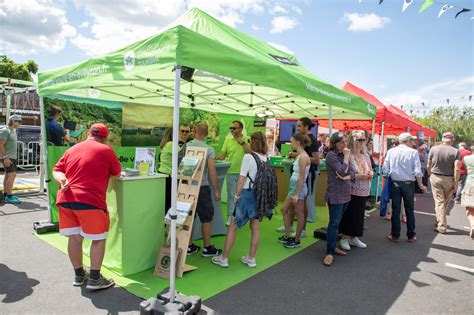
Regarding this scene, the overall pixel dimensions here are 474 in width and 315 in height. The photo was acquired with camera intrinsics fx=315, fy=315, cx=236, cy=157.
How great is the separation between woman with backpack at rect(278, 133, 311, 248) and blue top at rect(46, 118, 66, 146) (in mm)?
3552

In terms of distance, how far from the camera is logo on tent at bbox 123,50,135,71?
9.68ft

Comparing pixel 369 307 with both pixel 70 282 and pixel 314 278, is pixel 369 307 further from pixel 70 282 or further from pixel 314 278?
pixel 70 282

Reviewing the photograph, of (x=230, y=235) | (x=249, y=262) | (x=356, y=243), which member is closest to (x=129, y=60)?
(x=230, y=235)

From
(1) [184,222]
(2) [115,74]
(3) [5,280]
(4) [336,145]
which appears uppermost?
(2) [115,74]

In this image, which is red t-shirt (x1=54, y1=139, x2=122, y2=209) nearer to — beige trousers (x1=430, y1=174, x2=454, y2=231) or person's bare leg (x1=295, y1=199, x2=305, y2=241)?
person's bare leg (x1=295, y1=199, x2=305, y2=241)

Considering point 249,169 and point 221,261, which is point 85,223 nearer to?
point 221,261

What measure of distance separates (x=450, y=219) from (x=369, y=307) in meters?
5.33

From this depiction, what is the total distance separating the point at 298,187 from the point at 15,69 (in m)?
27.0

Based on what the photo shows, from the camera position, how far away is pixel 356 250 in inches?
180

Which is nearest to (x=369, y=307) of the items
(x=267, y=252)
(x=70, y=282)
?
(x=267, y=252)

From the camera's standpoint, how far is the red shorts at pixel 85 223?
9.48ft

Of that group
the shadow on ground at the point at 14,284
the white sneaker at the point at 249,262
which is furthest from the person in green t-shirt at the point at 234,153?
the shadow on ground at the point at 14,284

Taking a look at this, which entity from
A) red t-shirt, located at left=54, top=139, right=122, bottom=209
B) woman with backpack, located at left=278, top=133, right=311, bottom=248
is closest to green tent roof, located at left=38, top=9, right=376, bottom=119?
woman with backpack, located at left=278, top=133, right=311, bottom=248

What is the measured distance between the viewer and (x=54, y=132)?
4.84 metres
